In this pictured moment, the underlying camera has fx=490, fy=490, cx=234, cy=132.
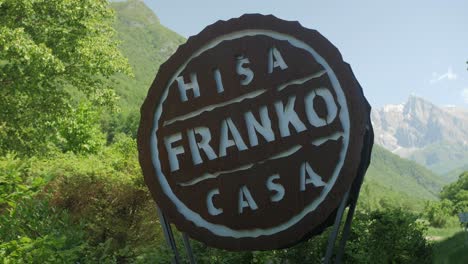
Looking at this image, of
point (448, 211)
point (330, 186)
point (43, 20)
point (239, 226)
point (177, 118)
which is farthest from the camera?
point (448, 211)

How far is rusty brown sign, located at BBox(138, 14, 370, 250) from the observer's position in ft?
18.6

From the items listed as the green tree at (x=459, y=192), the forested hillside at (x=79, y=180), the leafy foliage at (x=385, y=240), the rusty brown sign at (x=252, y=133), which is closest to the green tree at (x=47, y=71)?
the forested hillside at (x=79, y=180)

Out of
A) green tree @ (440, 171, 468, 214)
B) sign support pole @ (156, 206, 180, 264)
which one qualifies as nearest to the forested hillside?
sign support pole @ (156, 206, 180, 264)

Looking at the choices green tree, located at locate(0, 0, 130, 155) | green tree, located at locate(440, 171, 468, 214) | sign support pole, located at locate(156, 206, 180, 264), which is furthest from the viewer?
green tree, located at locate(440, 171, 468, 214)

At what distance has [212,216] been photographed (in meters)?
6.14

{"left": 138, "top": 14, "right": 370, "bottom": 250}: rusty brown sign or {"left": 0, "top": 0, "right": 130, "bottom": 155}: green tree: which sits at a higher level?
{"left": 0, "top": 0, "right": 130, "bottom": 155}: green tree

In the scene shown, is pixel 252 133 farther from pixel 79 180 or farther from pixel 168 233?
pixel 79 180

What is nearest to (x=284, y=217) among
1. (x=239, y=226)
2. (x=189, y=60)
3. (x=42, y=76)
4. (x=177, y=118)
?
(x=239, y=226)

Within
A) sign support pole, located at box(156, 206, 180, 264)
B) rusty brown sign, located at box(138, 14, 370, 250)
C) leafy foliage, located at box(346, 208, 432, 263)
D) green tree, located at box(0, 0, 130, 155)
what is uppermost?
green tree, located at box(0, 0, 130, 155)

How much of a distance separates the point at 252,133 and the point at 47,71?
36.8 ft

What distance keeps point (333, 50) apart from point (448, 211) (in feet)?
310

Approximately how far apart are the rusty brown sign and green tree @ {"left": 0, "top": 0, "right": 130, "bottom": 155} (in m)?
9.88

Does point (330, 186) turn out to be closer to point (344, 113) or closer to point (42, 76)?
point (344, 113)

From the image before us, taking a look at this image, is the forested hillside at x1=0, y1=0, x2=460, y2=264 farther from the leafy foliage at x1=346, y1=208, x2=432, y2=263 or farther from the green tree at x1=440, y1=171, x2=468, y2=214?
the green tree at x1=440, y1=171, x2=468, y2=214
